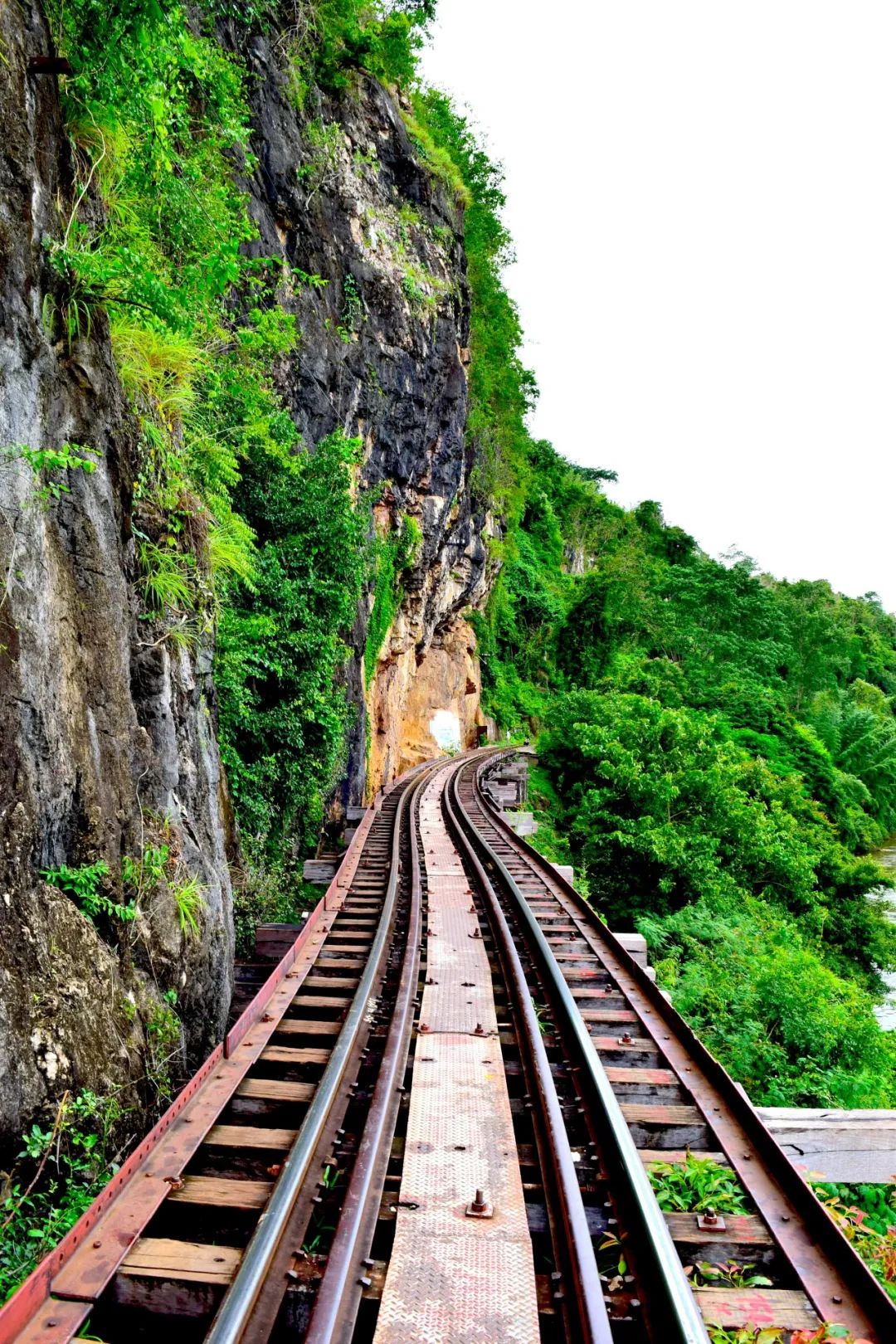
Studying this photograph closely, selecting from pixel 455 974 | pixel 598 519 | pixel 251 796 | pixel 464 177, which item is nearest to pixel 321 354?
pixel 251 796

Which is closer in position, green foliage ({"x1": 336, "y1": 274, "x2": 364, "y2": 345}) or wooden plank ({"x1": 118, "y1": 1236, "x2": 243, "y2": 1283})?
wooden plank ({"x1": 118, "y1": 1236, "x2": 243, "y2": 1283})

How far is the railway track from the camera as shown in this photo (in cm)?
261

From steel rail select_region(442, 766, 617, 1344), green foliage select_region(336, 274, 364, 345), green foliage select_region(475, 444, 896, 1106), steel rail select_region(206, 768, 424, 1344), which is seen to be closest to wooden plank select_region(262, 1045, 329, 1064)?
steel rail select_region(206, 768, 424, 1344)

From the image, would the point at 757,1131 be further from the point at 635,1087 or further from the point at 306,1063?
the point at 306,1063

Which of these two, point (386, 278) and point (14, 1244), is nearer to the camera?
point (14, 1244)

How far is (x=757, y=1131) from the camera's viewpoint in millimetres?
3801

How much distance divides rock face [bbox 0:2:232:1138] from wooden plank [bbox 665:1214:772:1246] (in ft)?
9.97

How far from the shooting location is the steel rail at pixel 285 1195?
93.5 inches

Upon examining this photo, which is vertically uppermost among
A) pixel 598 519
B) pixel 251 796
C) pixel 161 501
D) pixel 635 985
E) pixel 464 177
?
pixel 464 177

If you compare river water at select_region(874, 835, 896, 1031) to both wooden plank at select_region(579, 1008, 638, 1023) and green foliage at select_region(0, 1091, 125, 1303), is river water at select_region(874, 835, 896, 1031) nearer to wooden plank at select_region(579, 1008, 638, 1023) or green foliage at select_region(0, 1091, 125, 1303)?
wooden plank at select_region(579, 1008, 638, 1023)

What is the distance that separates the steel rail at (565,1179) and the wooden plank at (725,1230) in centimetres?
45

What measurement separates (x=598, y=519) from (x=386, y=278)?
49245 millimetres

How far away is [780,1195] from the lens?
338 centimetres

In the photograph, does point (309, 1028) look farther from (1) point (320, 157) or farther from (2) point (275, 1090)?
(1) point (320, 157)
